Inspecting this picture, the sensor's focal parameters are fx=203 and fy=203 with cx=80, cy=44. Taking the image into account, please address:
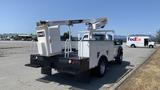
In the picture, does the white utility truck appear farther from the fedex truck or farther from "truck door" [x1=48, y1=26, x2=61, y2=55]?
the fedex truck

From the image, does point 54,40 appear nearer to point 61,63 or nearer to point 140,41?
point 61,63

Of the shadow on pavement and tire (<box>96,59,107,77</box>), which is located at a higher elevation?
tire (<box>96,59,107,77</box>)

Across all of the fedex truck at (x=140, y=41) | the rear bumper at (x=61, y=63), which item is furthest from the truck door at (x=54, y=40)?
the fedex truck at (x=140, y=41)

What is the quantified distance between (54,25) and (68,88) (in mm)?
2538

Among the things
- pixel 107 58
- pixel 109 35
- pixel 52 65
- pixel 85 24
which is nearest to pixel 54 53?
pixel 52 65

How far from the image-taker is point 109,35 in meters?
10.1

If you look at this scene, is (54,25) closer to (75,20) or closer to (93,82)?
(75,20)

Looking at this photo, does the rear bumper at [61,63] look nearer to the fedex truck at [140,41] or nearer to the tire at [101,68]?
the tire at [101,68]

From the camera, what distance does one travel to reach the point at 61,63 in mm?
7445

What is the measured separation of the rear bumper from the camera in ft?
22.8

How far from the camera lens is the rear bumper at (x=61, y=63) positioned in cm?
696

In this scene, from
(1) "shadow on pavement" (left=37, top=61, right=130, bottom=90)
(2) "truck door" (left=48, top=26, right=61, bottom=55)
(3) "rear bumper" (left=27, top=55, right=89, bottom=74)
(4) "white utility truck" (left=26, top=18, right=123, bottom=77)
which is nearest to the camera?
(3) "rear bumper" (left=27, top=55, right=89, bottom=74)

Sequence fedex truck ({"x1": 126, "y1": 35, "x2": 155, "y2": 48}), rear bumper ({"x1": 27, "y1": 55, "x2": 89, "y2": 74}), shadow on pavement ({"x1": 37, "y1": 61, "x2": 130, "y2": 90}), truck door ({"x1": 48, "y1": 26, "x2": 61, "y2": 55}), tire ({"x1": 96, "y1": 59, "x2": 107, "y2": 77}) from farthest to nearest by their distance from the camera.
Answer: fedex truck ({"x1": 126, "y1": 35, "x2": 155, "y2": 48})
tire ({"x1": 96, "y1": 59, "x2": 107, "y2": 77})
truck door ({"x1": 48, "y1": 26, "x2": 61, "y2": 55})
shadow on pavement ({"x1": 37, "y1": 61, "x2": 130, "y2": 90})
rear bumper ({"x1": 27, "y1": 55, "x2": 89, "y2": 74})

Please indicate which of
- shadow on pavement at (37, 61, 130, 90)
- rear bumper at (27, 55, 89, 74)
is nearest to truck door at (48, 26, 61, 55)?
rear bumper at (27, 55, 89, 74)
